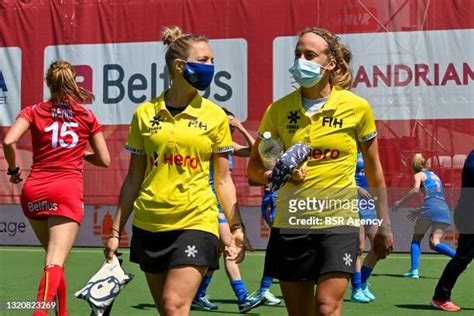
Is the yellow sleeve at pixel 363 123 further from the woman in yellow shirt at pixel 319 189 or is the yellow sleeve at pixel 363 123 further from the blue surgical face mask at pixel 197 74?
the blue surgical face mask at pixel 197 74

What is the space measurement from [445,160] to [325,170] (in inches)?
475

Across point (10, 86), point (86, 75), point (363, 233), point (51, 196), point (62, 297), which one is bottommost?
point (363, 233)

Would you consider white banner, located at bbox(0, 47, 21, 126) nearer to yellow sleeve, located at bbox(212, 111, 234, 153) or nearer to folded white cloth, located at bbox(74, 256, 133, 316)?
folded white cloth, located at bbox(74, 256, 133, 316)

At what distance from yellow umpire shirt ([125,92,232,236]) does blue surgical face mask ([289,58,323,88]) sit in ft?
1.67

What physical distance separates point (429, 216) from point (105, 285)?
8.29m

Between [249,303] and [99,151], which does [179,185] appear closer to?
[99,151]

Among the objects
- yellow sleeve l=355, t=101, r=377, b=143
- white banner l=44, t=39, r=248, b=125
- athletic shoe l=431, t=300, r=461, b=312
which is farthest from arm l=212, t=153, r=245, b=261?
white banner l=44, t=39, r=248, b=125

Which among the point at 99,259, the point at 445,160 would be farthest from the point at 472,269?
the point at 99,259

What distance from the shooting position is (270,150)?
19.0 feet

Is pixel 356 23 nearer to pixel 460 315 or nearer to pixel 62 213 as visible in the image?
pixel 460 315

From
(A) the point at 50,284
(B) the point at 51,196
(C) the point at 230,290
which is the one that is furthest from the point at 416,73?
(A) the point at 50,284

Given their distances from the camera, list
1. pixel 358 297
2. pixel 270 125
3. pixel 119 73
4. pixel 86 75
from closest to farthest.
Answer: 1. pixel 270 125
2. pixel 358 297
3. pixel 119 73
4. pixel 86 75

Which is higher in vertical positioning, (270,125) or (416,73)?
(270,125)

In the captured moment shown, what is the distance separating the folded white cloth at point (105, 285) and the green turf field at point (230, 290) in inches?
125
